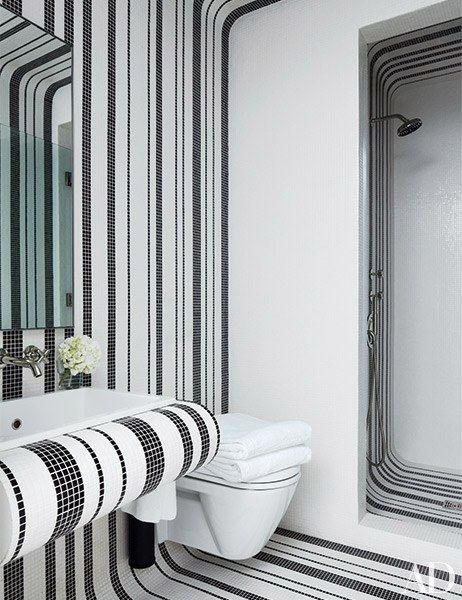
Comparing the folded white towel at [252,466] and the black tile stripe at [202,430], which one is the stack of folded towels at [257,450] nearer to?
the folded white towel at [252,466]

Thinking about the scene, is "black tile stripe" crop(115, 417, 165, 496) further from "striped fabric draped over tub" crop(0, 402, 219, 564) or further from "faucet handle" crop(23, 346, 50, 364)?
"faucet handle" crop(23, 346, 50, 364)

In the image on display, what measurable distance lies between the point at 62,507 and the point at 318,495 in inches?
64.8

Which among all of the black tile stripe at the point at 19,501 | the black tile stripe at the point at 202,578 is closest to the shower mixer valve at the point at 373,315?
the black tile stripe at the point at 202,578

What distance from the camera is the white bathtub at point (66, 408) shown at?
1.44m

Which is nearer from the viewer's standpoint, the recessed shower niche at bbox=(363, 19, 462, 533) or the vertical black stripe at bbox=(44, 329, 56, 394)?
the vertical black stripe at bbox=(44, 329, 56, 394)

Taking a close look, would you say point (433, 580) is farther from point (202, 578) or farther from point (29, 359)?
point (29, 359)

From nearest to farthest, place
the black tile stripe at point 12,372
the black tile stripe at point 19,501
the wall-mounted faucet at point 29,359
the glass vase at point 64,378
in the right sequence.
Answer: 1. the black tile stripe at point 19,501
2. the wall-mounted faucet at point 29,359
3. the black tile stripe at point 12,372
4. the glass vase at point 64,378

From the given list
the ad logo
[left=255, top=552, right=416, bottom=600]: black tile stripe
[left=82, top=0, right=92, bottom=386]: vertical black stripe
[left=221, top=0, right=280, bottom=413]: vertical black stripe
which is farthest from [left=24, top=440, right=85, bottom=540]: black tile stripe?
[left=221, top=0, right=280, bottom=413]: vertical black stripe

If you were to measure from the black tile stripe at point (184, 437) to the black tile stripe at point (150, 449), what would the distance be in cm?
9

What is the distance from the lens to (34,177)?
1.73 meters

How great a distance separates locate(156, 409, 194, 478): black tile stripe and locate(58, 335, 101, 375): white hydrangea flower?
0.41 metres

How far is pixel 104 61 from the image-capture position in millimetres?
1984

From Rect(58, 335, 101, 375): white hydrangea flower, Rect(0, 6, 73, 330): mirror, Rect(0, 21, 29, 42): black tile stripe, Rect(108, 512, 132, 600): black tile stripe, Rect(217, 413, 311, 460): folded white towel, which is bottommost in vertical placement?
Rect(108, 512, 132, 600): black tile stripe

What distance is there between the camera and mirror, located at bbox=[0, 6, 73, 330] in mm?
1649
